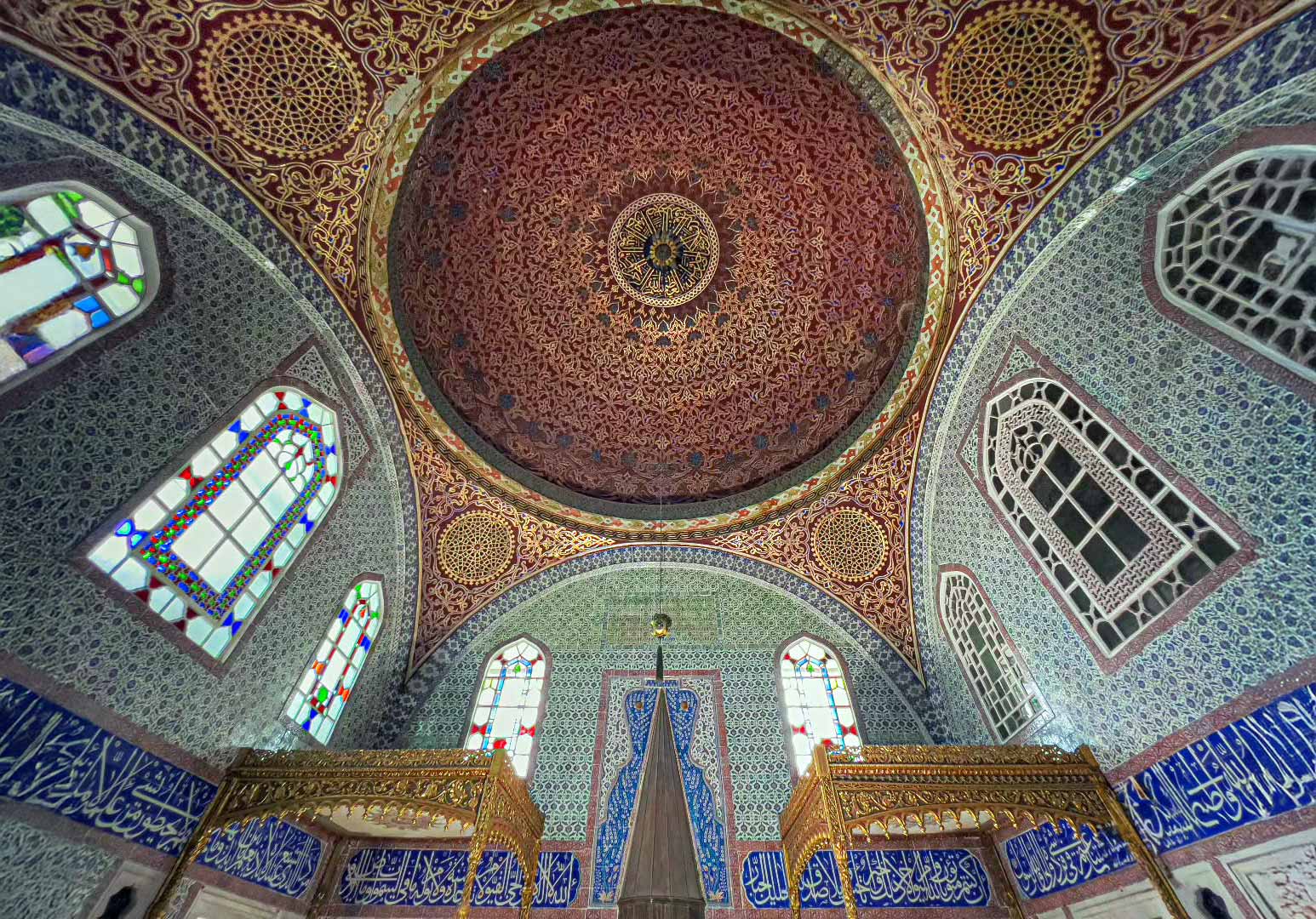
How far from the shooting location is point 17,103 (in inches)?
114

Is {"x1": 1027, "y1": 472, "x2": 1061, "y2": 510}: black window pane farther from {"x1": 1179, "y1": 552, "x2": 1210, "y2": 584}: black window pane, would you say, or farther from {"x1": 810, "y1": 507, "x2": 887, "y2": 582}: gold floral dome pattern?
{"x1": 810, "y1": 507, "x2": 887, "y2": 582}: gold floral dome pattern

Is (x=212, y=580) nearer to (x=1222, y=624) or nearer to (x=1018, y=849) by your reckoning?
(x=1222, y=624)

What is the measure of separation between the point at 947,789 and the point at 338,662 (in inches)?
221

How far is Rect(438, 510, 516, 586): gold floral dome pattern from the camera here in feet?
21.8

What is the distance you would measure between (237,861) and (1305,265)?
802 centimetres

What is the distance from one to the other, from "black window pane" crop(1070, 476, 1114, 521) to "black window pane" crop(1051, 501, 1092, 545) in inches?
2.9

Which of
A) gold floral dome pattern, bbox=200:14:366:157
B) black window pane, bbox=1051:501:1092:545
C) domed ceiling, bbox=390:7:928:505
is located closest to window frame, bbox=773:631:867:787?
Answer: domed ceiling, bbox=390:7:928:505

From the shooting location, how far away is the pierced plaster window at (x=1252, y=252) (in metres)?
2.76

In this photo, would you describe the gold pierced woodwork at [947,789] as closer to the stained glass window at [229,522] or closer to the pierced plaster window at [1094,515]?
the pierced plaster window at [1094,515]

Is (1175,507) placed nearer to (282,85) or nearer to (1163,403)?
(1163,403)

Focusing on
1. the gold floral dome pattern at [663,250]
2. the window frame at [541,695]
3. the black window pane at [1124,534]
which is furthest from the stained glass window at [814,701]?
the gold floral dome pattern at [663,250]

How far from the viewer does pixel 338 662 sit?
17.6 ft

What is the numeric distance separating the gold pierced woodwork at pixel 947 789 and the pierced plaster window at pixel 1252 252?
306 centimetres

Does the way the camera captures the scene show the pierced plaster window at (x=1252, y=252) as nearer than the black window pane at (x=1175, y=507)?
Yes
